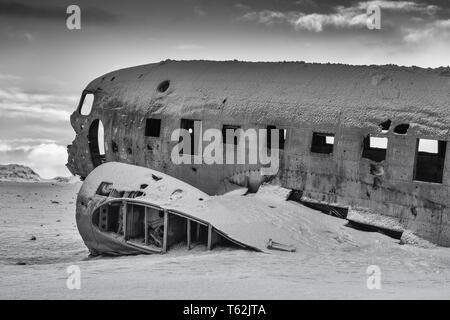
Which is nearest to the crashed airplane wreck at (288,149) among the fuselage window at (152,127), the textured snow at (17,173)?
the fuselage window at (152,127)

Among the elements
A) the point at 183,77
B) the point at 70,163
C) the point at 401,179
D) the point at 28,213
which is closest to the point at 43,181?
the point at 28,213

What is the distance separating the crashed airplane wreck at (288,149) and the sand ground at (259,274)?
Result: 0.69 metres

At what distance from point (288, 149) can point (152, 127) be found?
470 cm

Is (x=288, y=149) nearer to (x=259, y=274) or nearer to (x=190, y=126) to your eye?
(x=190, y=126)

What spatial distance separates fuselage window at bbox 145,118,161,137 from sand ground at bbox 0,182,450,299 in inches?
187

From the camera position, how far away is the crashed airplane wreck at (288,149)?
13.8m

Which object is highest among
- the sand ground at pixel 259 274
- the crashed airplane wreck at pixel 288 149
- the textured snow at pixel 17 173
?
the crashed airplane wreck at pixel 288 149

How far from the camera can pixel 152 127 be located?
A: 715 inches

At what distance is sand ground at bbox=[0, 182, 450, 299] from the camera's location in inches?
381

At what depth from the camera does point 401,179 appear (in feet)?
45.7

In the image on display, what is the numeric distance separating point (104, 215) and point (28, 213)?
1180cm

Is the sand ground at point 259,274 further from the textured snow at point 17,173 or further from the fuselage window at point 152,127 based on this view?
the textured snow at point 17,173

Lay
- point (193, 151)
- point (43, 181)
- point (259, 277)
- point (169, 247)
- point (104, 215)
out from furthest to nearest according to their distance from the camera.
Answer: point (43, 181) < point (193, 151) < point (104, 215) < point (169, 247) < point (259, 277)

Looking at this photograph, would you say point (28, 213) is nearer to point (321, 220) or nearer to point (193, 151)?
point (193, 151)
